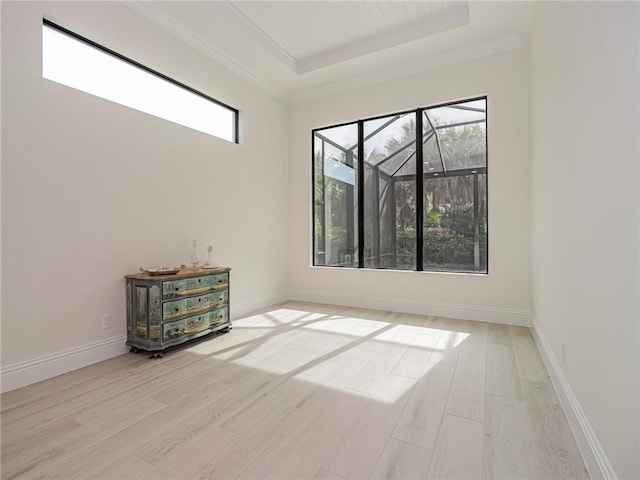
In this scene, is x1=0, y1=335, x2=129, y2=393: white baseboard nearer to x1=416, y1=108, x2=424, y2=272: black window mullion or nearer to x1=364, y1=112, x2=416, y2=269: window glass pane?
x1=364, y1=112, x2=416, y2=269: window glass pane

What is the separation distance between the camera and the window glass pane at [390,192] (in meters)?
4.48

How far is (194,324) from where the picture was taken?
10.4ft

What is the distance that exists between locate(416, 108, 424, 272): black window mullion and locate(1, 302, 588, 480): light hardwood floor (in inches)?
58.2

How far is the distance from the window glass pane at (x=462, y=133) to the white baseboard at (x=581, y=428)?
8.04 feet

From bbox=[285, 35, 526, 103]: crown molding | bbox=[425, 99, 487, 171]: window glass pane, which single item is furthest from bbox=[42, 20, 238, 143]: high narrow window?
bbox=[425, 99, 487, 171]: window glass pane

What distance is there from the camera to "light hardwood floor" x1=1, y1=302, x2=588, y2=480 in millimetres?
1503

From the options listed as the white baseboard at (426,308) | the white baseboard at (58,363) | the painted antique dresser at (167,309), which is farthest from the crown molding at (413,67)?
the white baseboard at (58,363)

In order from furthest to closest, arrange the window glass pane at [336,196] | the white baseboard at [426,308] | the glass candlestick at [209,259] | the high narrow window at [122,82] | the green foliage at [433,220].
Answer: the window glass pane at [336,196], the green foliage at [433,220], the white baseboard at [426,308], the glass candlestick at [209,259], the high narrow window at [122,82]

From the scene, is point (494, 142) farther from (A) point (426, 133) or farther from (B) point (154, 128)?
(B) point (154, 128)

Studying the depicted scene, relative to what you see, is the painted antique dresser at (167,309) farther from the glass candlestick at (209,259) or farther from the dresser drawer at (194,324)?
the glass candlestick at (209,259)

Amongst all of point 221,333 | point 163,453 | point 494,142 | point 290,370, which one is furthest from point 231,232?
point 494,142

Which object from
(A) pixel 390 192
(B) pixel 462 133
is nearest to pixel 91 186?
(A) pixel 390 192

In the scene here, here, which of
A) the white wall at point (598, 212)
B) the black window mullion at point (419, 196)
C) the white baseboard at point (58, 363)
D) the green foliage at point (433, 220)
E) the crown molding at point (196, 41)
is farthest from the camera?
the black window mullion at point (419, 196)

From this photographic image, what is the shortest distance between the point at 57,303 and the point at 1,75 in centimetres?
165
